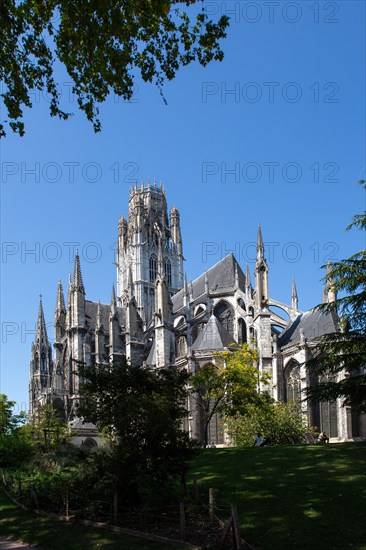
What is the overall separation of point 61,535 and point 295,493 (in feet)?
19.6

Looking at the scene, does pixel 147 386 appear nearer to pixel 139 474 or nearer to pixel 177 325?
pixel 139 474

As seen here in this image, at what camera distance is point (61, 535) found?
44.5 feet

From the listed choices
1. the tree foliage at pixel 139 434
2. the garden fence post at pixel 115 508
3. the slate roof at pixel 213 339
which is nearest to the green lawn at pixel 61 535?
the garden fence post at pixel 115 508

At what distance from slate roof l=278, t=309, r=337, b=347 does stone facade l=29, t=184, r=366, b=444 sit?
0.28 feet

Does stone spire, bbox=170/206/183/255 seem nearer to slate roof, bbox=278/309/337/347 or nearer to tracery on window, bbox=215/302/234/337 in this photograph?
tracery on window, bbox=215/302/234/337

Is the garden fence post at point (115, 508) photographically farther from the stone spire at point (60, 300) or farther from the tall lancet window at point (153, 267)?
the tall lancet window at point (153, 267)

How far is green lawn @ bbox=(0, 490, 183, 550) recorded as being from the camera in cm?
1227

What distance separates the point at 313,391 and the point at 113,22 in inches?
537

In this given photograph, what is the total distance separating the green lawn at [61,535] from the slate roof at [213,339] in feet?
89.8

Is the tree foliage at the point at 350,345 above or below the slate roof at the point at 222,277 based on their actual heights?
below

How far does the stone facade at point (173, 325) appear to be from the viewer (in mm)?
40688

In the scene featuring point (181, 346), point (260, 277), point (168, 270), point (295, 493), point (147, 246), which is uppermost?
point (147, 246)

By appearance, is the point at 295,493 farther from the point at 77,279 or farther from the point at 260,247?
the point at 77,279

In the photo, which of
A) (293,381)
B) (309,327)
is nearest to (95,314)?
(309,327)
